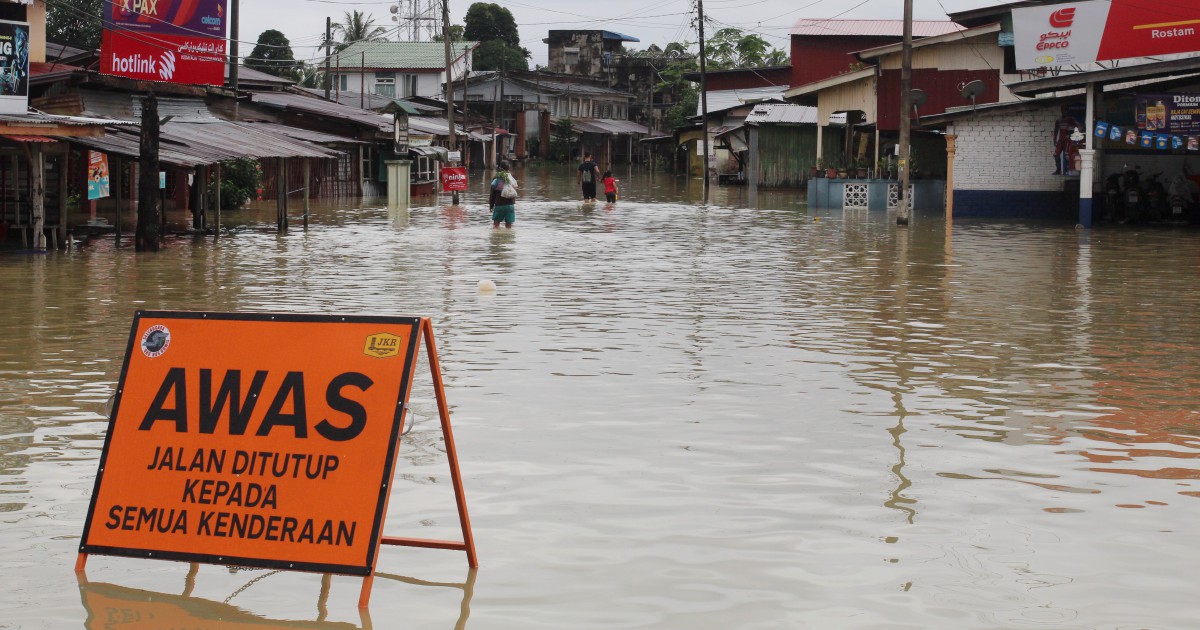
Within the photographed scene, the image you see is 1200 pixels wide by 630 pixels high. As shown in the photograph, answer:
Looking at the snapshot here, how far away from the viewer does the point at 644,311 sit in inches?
613

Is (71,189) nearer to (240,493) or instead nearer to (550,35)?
(240,493)

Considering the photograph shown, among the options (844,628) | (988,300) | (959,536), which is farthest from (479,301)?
(844,628)

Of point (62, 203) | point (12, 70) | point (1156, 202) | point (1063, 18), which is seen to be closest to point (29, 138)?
point (12, 70)

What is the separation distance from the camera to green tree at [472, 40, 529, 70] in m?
118

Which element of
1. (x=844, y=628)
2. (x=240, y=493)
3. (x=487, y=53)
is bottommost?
(x=844, y=628)

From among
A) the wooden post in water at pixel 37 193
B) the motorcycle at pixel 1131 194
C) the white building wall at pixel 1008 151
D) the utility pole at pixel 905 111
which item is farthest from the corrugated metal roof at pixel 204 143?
the motorcycle at pixel 1131 194

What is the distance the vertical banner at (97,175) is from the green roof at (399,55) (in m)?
63.8

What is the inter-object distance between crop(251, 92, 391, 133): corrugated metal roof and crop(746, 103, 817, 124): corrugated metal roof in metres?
14.9

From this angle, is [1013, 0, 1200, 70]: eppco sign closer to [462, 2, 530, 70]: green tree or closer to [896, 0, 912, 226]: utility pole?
[896, 0, 912, 226]: utility pole

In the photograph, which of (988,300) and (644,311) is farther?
(988,300)

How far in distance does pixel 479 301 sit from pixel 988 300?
6.01 m

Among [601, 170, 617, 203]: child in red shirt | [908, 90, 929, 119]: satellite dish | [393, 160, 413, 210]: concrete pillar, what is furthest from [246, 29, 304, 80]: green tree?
[908, 90, 929, 119]: satellite dish

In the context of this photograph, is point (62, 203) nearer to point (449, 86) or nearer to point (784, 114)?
point (449, 86)

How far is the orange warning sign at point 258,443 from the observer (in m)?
5.46
